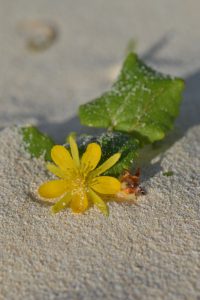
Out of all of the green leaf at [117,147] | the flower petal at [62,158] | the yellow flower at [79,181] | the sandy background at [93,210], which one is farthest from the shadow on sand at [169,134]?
the flower petal at [62,158]

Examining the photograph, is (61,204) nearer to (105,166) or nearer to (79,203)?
(79,203)

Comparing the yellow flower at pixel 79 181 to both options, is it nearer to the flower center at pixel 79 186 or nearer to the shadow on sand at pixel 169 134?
the flower center at pixel 79 186

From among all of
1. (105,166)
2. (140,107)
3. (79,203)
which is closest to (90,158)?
(105,166)

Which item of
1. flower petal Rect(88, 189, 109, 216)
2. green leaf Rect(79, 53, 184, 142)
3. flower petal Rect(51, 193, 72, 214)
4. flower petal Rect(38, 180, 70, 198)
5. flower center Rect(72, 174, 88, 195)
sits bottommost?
flower petal Rect(88, 189, 109, 216)

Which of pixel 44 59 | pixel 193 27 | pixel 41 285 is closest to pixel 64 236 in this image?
pixel 41 285

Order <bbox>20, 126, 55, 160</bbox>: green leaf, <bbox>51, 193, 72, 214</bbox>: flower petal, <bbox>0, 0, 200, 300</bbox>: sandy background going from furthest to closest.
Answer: <bbox>20, 126, 55, 160</bbox>: green leaf < <bbox>51, 193, 72, 214</bbox>: flower petal < <bbox>0, 0, 200, 300</bbox>: sandy background

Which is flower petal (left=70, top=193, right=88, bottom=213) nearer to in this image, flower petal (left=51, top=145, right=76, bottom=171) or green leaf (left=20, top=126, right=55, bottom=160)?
flower petal (left=51, top=145, right=76, bottom=171)

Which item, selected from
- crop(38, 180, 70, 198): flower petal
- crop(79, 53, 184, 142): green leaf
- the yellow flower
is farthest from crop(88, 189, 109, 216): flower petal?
crop(79, 53, 184, 142): green leaf
